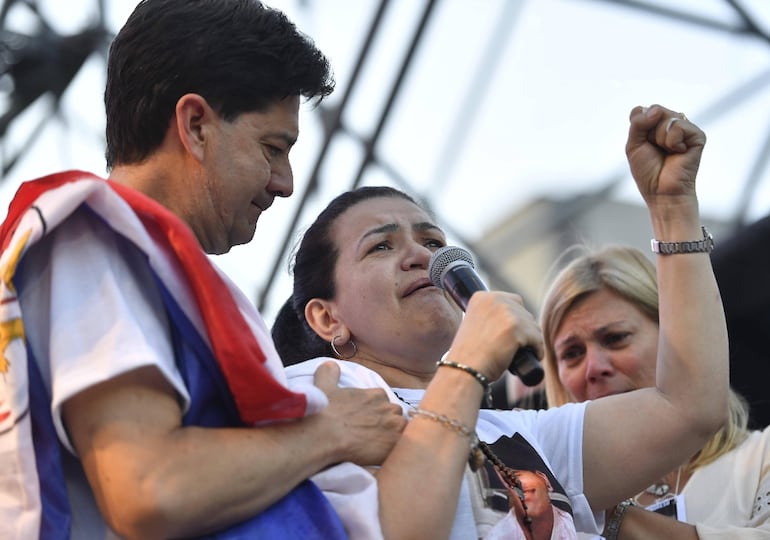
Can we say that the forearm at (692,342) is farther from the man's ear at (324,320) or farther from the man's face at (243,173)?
the man's face at (243,173)

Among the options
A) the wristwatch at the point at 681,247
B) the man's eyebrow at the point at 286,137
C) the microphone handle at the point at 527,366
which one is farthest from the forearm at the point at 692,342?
the man's eyebrow at the point at 286,137

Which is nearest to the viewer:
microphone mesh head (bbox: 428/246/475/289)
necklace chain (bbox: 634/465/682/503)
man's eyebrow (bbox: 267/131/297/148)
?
man's eyebrow (bbox: 267/131/297/148)

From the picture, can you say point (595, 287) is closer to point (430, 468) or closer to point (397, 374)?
point (397, 374)

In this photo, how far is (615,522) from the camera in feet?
6.91

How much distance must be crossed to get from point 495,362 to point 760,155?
2466mm

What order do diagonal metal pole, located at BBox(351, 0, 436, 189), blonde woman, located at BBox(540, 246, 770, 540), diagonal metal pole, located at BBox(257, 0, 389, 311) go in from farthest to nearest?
1. diagonal metal pole, located at BBox(257, 0, 389, 311)
2. diagonal metal pole, located at BBox(351, 0, 436, 189)
3. blonde woman, located at BBox(540, 246, 770, 540)

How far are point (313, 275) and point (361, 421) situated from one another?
722mm

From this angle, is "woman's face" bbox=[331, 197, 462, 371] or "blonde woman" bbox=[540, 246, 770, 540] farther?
"blonde woman" bbox=[540, 246, 770, 540]

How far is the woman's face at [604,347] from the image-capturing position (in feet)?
8.95

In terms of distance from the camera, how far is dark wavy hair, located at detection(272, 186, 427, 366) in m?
2.24

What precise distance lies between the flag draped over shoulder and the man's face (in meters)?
0.19

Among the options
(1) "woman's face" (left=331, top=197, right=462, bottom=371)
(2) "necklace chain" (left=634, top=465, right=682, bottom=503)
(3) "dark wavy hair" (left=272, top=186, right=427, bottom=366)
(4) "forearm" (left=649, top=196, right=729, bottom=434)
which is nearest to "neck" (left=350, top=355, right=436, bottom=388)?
(1) "woman's face" (left=331, top=197, right=462, bottom=371)

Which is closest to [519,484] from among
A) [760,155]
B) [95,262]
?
[95,262]

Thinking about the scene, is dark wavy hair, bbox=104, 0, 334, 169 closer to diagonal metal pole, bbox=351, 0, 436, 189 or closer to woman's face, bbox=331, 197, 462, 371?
woman's face, bbox=331, 197, 462, 371
